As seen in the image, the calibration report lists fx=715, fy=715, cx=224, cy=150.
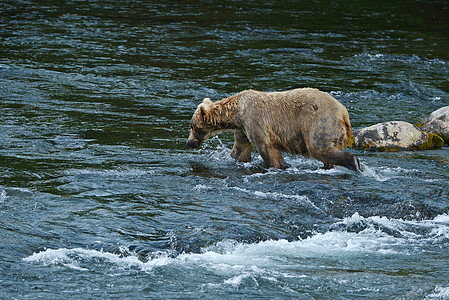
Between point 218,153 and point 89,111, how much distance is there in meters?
3.56

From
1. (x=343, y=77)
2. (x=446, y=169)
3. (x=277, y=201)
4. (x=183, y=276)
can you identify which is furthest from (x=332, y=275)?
(x=343, y=77)

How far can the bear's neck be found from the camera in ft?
33.2

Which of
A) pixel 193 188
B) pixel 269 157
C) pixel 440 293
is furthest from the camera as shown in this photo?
pixel 269 157

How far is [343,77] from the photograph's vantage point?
17.0 metres

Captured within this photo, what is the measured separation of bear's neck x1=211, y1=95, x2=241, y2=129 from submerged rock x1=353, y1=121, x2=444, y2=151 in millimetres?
2448

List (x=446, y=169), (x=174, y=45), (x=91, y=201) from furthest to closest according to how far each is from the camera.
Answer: (x=174, y=45)
(x=446, y=169)
(x=91, y=201)

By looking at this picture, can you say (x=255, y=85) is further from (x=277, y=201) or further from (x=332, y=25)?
(x=332, y=25)

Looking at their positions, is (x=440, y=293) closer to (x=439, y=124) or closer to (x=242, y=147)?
(x=242, y=147)

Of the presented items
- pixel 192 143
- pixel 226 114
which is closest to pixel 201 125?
pixel 192 143

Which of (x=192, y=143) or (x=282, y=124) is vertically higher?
(x=282, y=124)

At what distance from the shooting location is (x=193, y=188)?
8.84 meters

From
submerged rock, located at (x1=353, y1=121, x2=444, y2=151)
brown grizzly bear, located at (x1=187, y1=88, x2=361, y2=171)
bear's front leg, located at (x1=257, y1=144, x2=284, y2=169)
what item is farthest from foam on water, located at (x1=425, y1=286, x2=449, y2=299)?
submerged rock, located at (x1=353, y1=121, x2=444, y2=151)

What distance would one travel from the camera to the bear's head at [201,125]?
33.9 feet

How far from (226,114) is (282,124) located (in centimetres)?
85
